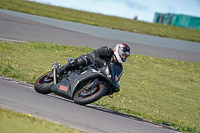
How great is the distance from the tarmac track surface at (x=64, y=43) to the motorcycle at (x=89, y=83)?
0.70 feet

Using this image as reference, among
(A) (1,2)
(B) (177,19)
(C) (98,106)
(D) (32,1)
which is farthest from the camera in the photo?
(B) (177,19)

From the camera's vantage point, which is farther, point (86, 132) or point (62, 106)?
point (62, 106)

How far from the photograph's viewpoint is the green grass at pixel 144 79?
7.89m

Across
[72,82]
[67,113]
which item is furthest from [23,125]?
[72,82]

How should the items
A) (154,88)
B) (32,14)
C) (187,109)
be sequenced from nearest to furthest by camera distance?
1. (187,109)
2. (154,88)
3. (32,14)

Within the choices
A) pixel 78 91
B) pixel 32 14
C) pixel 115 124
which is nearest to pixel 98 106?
pixel 78 91

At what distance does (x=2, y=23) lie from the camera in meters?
16.4

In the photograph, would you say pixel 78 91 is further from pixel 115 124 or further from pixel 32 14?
pixel 32 14

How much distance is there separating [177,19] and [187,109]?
24297mm

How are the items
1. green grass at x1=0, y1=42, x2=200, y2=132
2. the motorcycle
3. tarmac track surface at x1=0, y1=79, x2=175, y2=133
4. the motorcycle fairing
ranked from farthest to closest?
green grass at x1=0, y1=42, x2=200, y2=132
the motorcycle fairing
the motorcycle
tarmac track surface at x1=0, y1=79, x2=175, y2=133

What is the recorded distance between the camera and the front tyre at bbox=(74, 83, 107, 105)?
5.88m

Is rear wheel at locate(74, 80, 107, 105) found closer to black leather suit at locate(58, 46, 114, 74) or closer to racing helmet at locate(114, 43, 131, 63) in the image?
black leather suit at locate(58, 46, 114, 74)

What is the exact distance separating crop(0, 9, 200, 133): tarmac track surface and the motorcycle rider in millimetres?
862

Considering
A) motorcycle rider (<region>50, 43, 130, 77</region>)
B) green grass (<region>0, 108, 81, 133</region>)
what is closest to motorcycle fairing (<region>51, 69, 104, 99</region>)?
Answer: motorcycle rider (<region>50, 43, 130, 77</region>)
